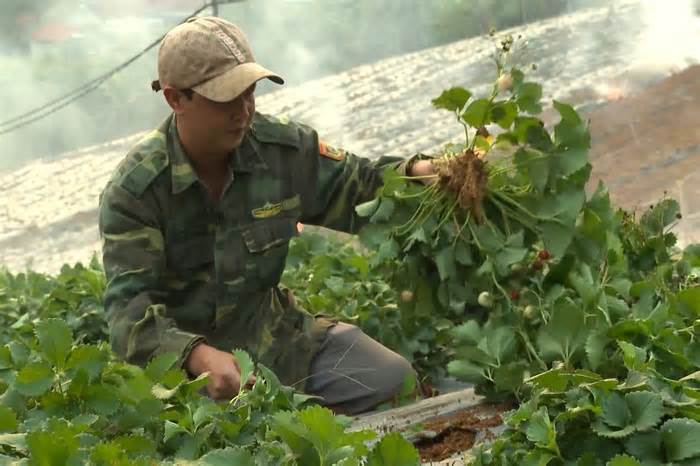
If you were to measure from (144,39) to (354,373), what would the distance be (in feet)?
34.6

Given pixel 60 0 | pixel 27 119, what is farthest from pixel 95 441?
pixel 60 0

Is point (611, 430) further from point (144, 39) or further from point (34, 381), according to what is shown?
point (144, 39)

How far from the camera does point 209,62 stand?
3643 mm

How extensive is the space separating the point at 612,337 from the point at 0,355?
56.3 inches

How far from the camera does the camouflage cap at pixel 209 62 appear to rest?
358 cm

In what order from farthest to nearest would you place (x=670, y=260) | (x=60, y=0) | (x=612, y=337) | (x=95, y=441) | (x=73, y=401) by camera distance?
(x=60, y=0)
(x=670, y=260)
(x=612, y=337)
(x=73, y=401)
(x=95, y=441)

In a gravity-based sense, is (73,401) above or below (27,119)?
above

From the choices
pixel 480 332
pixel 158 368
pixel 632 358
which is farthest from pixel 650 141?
pixel 158 368

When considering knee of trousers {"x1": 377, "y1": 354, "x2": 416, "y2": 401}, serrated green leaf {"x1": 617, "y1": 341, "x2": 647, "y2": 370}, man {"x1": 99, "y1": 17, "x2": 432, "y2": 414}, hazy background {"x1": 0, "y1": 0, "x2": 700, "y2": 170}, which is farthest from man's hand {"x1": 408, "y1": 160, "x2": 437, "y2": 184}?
hazy background {"x1": 0, "y1": 0, "x2": 700, "y2": 170}

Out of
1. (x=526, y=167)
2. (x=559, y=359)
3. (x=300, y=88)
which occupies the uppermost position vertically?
(x=526, y=167)

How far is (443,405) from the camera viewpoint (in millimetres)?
3666

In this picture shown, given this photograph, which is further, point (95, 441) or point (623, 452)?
point (623, 452)

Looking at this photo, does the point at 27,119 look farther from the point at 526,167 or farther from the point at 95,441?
the point at 95,441

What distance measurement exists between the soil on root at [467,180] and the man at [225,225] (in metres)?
0.17
